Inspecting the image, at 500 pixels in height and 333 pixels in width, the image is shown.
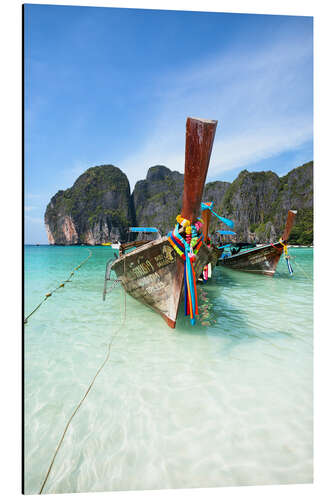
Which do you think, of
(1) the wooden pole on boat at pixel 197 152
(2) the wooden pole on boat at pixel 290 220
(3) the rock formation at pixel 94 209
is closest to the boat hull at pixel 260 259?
(2) the wooden pole on boat at pixel 290 220

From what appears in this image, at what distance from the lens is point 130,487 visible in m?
1.49

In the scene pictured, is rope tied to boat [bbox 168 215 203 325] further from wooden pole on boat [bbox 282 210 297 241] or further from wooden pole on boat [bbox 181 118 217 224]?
wooden pole on boat [bbox 282 210 297 241]

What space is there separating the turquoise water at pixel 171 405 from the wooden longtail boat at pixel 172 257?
1.90 ft

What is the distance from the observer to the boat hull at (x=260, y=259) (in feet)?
31.0

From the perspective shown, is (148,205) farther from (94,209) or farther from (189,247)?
(189,247)

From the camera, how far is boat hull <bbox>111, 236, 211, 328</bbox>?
3288 millimetres

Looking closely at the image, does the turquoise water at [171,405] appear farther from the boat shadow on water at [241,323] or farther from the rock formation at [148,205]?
the rock formation at [148,205]

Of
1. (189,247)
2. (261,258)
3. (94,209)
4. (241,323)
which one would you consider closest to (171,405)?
(189,247)

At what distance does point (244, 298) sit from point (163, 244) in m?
3.81

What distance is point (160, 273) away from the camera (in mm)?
3625

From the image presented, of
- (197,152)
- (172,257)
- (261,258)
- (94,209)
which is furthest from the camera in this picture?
(94,209)

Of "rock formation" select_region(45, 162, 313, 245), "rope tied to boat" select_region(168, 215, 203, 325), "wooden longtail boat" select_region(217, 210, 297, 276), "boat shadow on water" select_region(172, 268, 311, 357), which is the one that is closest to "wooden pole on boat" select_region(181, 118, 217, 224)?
"rope tied to boat" select_region(168, 215, 203, 325)

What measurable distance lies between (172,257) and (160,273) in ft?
1.50

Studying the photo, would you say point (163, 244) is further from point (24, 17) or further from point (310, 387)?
point (24, 17)
